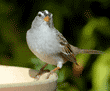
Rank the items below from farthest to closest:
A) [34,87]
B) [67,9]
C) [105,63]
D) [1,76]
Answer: [67,9], [105,63], [1,76], [34,87]

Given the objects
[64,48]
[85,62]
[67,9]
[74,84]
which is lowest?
[74,84]

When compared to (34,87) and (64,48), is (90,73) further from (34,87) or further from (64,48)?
(34,87)

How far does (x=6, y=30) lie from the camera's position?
1.04 meters

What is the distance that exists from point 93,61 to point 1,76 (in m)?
0.51

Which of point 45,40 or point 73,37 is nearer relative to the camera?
point 45,40

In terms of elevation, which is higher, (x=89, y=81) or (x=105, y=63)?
(x=105, y=63)

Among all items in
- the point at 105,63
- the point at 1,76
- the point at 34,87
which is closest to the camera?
the point at 34,87

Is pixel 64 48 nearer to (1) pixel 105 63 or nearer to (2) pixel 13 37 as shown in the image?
(1) pixel 105 63

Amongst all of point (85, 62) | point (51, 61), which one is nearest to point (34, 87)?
point (51, 61)

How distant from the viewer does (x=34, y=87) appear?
42cm

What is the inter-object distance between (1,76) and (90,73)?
484 millimetres

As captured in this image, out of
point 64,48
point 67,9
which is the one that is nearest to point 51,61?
point 64,48

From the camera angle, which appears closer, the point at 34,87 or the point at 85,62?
the point at 34,87

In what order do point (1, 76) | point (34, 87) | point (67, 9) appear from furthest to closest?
point (67, 9)
point (1, 76)
point (34, 87)
